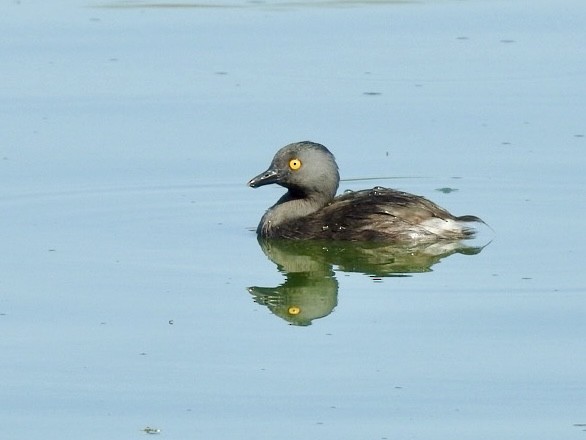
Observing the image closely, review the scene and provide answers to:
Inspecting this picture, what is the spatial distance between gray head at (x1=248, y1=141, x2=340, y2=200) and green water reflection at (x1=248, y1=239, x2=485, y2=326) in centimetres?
52

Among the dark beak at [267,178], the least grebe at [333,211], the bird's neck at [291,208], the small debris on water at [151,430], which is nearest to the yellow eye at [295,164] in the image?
the least grebe at [333,211]

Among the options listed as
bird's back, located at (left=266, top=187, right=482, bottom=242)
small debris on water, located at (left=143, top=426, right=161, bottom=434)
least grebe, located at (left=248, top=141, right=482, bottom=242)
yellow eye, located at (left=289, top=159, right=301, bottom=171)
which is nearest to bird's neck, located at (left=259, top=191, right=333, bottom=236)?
least grebe, located at (left=248, top=141, right=482, bottom=242)

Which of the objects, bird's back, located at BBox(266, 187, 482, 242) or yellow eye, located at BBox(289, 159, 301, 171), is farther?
yellow eye, located at BBox(289, 159, 301, 171)

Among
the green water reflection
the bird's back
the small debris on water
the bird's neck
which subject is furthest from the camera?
the bird's neck

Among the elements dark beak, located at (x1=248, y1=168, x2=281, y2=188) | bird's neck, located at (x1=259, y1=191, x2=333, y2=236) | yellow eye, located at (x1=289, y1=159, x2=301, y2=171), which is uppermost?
yellow eye, located at (x1=289, y1=159, x2=301, y2=171)

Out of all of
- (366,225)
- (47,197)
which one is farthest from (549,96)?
(47,197)

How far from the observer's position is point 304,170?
12586 mm

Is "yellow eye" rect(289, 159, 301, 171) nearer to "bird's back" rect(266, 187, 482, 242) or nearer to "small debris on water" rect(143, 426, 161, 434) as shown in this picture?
"bird's back" rect(266, 187, 482, 242)

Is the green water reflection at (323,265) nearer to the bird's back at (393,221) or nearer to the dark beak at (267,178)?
the bird's back at (393,221)

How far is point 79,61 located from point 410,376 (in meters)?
9.19

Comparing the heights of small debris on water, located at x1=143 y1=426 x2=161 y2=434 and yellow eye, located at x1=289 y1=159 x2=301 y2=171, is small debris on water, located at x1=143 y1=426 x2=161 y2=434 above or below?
below

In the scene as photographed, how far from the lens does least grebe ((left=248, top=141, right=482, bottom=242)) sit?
1209 cm

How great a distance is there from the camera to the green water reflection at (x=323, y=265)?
1045 centimetres

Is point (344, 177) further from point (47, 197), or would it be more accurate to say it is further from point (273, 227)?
point (47, 197)
